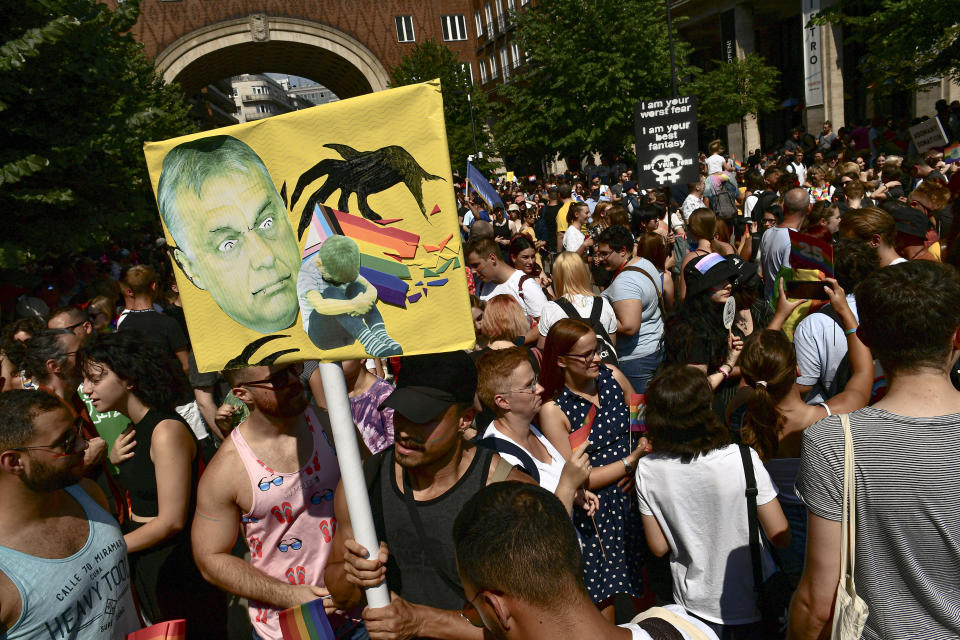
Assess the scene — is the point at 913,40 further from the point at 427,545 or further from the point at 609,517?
the point at 427,545

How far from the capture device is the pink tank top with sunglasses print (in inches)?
106

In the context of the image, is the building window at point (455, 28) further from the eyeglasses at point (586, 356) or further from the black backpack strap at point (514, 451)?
the black backpack strap at point (514, 451)

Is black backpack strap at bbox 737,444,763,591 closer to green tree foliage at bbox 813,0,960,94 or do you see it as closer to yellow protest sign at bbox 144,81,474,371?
yellow protest sign at bbox 144,81,474,371

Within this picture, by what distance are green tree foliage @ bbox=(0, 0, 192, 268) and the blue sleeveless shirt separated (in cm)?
698

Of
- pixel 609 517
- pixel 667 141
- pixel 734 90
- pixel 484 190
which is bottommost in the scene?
pixel 609 517

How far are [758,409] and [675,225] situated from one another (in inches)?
295

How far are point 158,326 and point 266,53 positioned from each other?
148ft

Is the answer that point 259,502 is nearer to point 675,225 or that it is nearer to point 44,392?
point 44,392

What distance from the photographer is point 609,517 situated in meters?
3.39

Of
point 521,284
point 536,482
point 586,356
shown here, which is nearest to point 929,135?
point 521,284

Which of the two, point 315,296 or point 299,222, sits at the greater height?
point 299,222

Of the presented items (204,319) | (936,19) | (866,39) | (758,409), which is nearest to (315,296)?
(204,319)

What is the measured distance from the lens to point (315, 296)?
210cm

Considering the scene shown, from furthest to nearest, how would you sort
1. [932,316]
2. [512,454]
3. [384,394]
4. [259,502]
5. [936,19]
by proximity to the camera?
[936,19]
[384,394]
[512,454]
[259,502]
[932,316]
